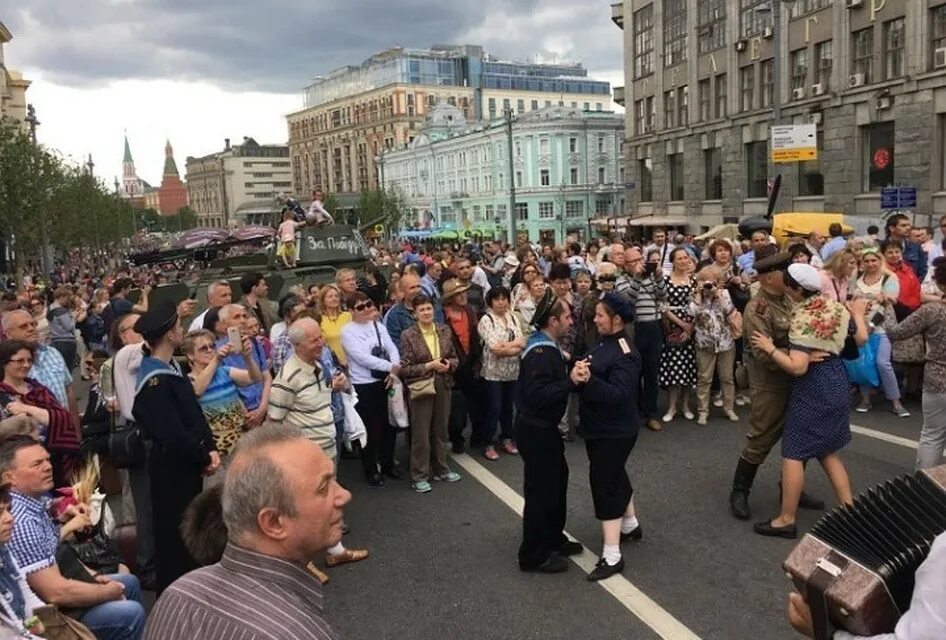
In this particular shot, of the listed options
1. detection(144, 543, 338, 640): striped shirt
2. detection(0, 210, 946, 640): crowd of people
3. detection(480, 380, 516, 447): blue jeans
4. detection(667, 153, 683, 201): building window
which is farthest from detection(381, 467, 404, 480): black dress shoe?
detection(667, 153, 683, 201): building window

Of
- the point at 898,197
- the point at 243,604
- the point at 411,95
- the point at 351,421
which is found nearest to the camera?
the point at 243,604

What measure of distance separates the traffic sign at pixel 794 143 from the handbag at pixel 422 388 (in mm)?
21192

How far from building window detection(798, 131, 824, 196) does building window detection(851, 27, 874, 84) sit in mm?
3045

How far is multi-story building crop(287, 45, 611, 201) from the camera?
119125mm

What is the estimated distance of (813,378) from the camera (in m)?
5.38

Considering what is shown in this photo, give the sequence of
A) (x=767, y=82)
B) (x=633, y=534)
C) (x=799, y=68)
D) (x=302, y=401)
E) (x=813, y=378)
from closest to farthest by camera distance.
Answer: (x=813, y=378) < (x=302, y=401) < (x=633, y=534) < (x=799, y=68) < (x=767, y=82)

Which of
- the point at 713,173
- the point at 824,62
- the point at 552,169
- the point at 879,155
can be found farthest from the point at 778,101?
the point at 552,169

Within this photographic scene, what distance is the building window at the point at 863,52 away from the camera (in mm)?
29281

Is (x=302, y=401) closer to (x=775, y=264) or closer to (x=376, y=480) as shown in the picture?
(x=376, y=480)

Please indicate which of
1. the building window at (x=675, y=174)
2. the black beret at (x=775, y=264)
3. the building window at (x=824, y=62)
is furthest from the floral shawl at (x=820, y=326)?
the building window at (x=675, y=174)

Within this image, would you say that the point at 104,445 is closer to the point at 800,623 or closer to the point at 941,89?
the point at 800,623

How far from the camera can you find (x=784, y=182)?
34.4 meters

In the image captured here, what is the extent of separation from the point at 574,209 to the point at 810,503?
245ft

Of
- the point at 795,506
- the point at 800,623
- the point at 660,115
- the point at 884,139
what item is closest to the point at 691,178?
the point at 660,115
